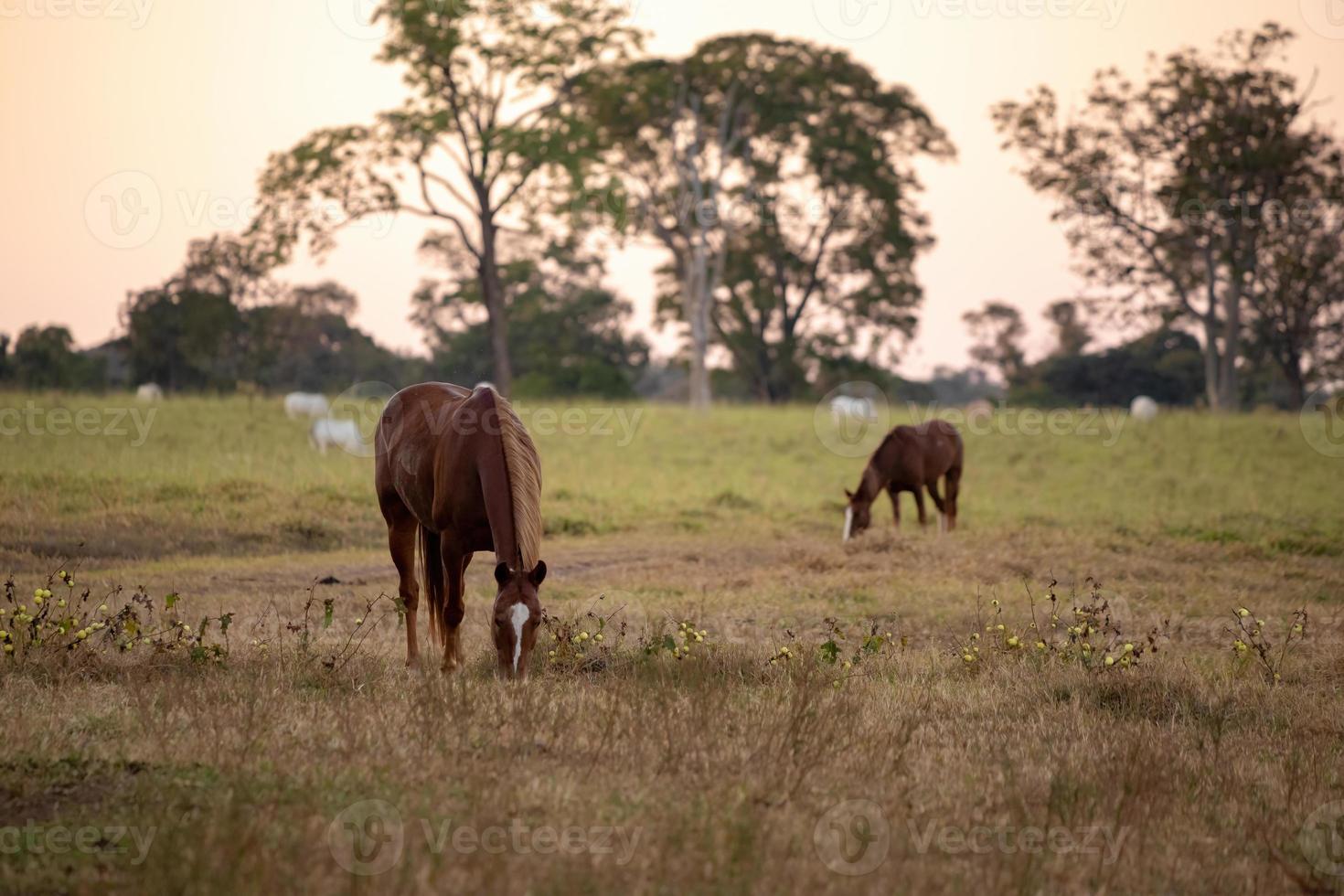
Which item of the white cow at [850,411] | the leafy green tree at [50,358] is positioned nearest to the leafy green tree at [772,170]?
the white cow at [850,411]

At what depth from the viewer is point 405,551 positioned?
897 cm

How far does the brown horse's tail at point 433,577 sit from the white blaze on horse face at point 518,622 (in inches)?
89.6

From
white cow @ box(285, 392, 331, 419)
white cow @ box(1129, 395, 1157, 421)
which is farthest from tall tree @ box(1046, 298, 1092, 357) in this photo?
white cow @ box(285, 392, 331, 419)

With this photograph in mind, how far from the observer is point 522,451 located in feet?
24.9

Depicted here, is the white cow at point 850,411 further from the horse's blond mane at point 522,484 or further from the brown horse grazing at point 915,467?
the horse's blond mane at point 522,484

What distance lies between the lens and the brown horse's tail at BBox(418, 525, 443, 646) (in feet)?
28.7

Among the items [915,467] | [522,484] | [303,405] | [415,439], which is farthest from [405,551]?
[303,405]

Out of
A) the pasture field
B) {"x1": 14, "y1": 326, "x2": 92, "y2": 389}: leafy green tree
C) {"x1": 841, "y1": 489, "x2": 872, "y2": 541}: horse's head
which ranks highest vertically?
{"x1": 14, "y1": 326, "x2": 92, "y2": 389}: leafy green tree

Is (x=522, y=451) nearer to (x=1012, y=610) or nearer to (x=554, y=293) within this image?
(x=1012, y=610)

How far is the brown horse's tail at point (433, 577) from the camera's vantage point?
8.74 metres

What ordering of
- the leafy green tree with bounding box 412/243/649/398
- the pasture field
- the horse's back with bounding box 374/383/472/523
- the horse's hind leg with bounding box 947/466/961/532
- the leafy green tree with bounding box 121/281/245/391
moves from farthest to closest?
the leafy green tree with bounding box 412/243/649/398
the leafy green tree with bounding box 121/281/245/391
the horse's hind leg with bounding box 947/466/961/532
the horse's back with bounding box 374/383/472/523
the pasture field

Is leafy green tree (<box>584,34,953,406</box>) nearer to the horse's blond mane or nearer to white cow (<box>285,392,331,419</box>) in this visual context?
white cow (<box>285,392,331,419</box>)

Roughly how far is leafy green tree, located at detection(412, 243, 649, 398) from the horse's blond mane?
3859 centimetres

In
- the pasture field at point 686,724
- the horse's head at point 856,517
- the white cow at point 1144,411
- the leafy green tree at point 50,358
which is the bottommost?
the pasture field at point 686,724
